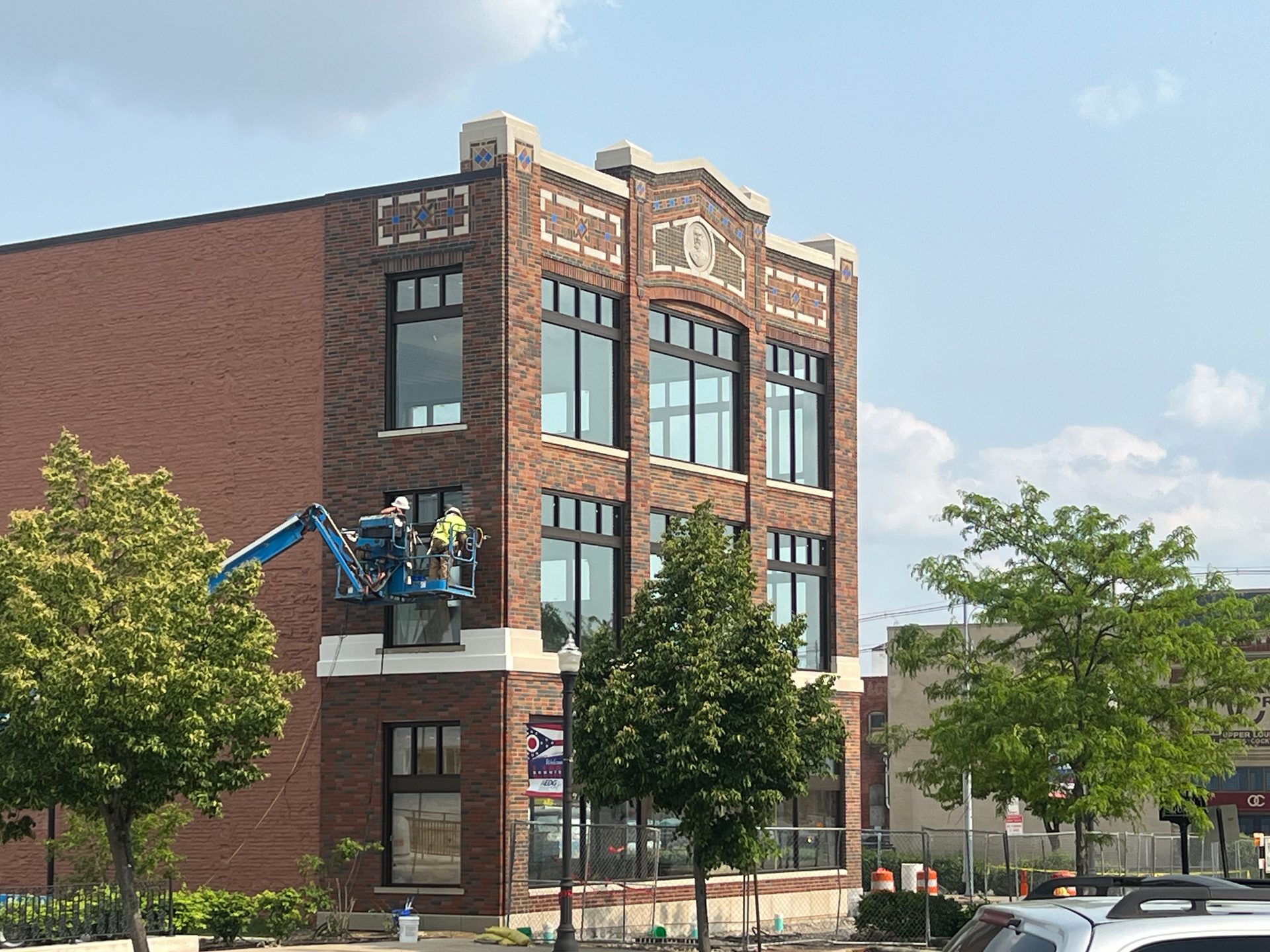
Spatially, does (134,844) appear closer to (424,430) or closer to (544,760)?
(544,760)

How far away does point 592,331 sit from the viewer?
35844mm

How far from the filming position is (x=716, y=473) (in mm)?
38688

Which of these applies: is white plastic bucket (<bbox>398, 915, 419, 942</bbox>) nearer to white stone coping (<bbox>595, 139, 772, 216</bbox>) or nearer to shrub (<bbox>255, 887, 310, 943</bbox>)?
shrub (<bbox>255, 887, 310, 943</bbox>)

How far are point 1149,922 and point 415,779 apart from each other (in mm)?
28156

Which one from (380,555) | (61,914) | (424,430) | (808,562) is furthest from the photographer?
(808,562)

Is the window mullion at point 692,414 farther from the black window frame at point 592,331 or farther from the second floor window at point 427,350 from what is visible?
the second floor window at point 427,350

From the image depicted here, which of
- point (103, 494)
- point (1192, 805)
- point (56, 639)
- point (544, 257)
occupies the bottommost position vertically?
point (1192, 805)

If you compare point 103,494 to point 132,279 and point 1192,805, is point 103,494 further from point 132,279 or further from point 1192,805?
point 1192,805

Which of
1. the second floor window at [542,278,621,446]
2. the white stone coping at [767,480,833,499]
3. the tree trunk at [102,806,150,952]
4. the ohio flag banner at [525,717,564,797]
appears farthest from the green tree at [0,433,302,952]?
the white stone coping at [767,480,833,499]

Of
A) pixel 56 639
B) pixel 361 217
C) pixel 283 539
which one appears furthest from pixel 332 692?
pixel 56 639

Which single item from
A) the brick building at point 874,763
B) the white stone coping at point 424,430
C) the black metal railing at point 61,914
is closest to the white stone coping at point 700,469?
the white stone coping at point 424,430

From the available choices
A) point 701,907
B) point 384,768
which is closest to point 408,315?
point 384,768

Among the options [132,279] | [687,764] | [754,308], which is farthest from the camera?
[754,308]

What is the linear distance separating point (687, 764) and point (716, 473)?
1171 centimetres
